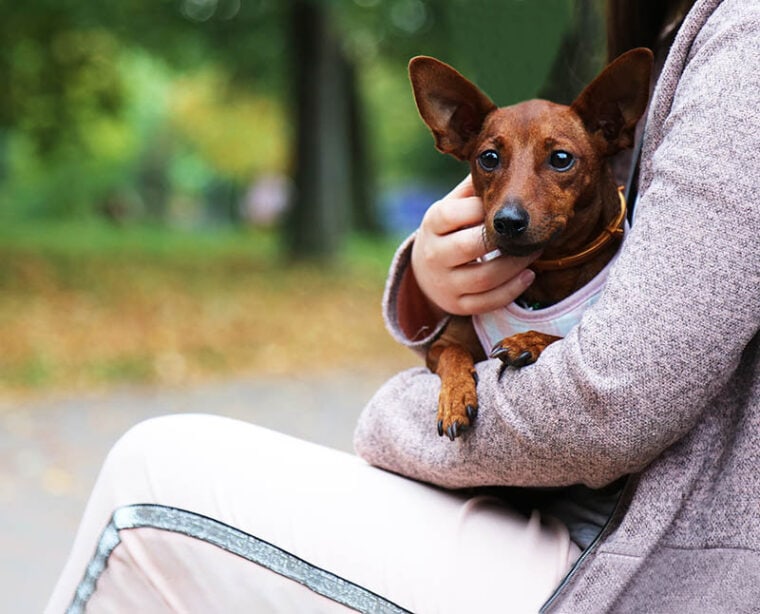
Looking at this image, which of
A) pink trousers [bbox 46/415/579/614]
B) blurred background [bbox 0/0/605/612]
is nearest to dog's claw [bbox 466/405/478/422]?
pink trousers [bbox 46/415/579/614]

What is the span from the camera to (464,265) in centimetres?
201

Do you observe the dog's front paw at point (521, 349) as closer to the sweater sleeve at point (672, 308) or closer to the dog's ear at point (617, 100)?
the sweater sleeve at point (672, 308)

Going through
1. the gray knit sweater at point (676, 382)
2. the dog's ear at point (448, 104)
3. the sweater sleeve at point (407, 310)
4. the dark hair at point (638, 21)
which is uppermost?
the dark hair at point (638, 21)

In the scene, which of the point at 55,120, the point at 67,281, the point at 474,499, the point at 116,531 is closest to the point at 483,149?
the point at 474,499

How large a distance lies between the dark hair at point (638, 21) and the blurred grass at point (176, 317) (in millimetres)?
5657

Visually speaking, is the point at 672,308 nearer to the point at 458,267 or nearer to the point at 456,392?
the point at 456,392

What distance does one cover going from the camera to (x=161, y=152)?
139 feet

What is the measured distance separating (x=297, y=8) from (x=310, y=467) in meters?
13.8

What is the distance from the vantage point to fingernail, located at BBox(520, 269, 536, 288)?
Result: 1994 mm

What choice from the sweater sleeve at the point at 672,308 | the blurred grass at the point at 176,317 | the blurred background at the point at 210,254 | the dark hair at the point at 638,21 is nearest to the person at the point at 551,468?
the sweater sleeve at the point at 672,308

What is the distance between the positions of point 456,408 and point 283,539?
346 millimetres

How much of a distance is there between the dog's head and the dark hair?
0.33 meters

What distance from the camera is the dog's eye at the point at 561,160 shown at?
2.00 m

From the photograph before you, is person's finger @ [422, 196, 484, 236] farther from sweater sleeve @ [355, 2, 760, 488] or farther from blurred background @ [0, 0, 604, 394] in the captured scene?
blurred background @ [0, 0, 604, 394]
